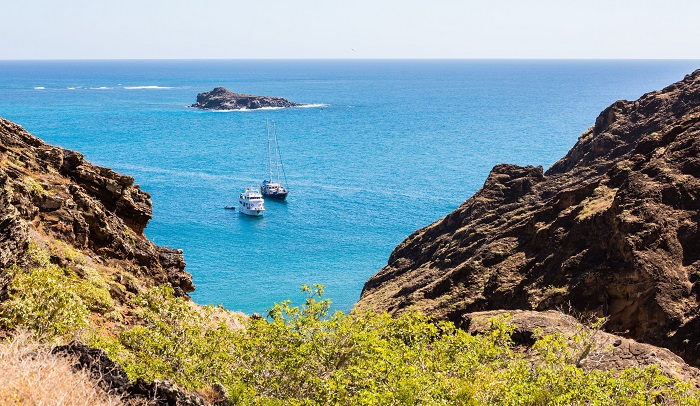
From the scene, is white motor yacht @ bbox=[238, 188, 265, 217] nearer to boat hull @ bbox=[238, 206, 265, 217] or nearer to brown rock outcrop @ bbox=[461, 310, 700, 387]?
boat hull @ bbox=[238, 206, 265, 217]

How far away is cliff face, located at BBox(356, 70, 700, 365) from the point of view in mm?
35281

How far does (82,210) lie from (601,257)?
96.4 feet

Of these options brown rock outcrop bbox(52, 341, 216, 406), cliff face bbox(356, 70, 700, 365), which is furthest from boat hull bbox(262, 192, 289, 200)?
brown rock outcrop bbox(52, 341, 216, 406)

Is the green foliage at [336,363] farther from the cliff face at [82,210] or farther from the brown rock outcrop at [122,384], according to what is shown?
the cliff face at [82,210]

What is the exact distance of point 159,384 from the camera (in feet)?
53.6

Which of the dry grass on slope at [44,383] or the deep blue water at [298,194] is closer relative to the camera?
the dry grass on slope at [44,383]

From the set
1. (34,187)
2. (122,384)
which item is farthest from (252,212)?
(122,384)

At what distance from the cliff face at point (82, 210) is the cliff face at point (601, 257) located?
17939mm

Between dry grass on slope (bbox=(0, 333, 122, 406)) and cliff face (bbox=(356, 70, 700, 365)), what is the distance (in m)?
28.1

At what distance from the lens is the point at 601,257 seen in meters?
39.7

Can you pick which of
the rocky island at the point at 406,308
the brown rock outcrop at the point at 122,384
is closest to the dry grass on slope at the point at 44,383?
the rocky island at the point at 406,308

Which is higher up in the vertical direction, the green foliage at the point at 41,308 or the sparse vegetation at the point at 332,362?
the green foliage at the point at 41,308

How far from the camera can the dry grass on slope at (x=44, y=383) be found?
14.4 meters

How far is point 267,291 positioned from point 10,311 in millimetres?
64948
